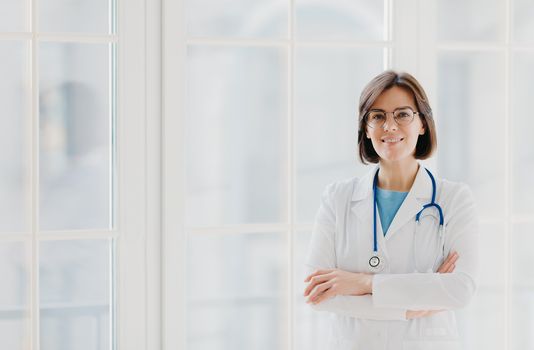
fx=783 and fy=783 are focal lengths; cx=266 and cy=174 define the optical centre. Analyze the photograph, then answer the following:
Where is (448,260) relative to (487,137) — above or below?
below

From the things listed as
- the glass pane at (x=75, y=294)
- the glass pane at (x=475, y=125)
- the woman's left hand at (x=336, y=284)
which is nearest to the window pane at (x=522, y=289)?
the glass pane at (x=475, y=125)

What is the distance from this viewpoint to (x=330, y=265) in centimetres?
238

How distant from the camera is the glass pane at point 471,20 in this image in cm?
298

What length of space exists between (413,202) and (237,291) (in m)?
0.81

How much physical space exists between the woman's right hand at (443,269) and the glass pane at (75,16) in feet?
4.52

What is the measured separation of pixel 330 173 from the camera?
2932mm

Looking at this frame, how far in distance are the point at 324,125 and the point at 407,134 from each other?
0.61 metres

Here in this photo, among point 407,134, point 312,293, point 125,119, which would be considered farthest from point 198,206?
point 407,134

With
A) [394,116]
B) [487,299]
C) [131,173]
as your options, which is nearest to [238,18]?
[131,173]

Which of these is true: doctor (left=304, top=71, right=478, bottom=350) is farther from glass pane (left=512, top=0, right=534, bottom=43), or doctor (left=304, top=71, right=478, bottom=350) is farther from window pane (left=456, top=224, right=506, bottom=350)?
glass pane (left=512, top=0, right=534, bottom=43)

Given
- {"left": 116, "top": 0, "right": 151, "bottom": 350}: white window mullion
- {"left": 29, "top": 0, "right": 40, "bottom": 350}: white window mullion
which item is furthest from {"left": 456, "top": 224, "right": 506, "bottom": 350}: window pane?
{"left": 29, "top": 0, "right": 40, "bottom": 350}: white window mullion

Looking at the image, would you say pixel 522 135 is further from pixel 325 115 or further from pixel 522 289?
pixel 325 115

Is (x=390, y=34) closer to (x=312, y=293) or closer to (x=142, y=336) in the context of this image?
(x=312, y=293)

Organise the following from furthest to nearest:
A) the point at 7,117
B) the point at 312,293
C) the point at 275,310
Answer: the point at 275,310, the point at 7,117, the point at 312,293
